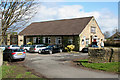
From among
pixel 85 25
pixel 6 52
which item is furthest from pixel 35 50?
pixel 85 25

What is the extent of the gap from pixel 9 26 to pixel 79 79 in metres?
5.57

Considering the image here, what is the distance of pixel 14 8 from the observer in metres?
8.81

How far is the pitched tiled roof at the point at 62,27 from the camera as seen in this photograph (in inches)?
1199

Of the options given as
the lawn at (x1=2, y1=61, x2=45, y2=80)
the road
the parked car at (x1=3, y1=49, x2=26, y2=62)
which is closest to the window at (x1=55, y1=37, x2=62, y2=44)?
the parked car at (x1=3, y1=49, x2=26, y2=62)

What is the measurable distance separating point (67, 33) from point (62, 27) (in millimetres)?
3949

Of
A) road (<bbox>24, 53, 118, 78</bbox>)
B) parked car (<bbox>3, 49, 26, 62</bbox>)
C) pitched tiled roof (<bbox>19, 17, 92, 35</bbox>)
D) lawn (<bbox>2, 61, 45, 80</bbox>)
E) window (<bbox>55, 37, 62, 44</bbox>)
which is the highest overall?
pitched tiled roof (<bbox>19, 17, 92, 35</bbox>)

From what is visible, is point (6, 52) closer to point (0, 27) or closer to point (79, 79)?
point (0, 27)

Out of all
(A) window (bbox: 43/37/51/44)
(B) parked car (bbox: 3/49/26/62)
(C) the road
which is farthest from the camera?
(A) window (bbox: 43/37/51/44)

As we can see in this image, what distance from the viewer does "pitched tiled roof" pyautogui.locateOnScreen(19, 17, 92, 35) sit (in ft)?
99.9

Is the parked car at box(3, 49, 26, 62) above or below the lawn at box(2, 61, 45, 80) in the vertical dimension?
above

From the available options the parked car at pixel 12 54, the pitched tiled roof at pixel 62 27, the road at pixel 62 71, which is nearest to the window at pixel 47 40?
the pitched tiled roof at pixel 62 27

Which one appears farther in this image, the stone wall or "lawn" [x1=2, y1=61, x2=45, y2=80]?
the stone wall

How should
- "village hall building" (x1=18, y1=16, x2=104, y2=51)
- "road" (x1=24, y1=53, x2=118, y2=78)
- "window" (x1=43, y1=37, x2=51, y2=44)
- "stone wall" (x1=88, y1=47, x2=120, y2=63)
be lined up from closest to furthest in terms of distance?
"road" (x1=24, y1=53, x2=118, y2=78) < "stone wall" (x1=88, y1=47, x2=120, y2=63) < "village hall building" (x1=18, y1=16, x2=104, y2=51) < "window" (x1=43, y1=37, x2=51, y2=44)

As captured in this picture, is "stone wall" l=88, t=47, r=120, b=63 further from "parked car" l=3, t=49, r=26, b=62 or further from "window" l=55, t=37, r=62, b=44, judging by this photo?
"window" l=55, t=37, r=62, b=44
